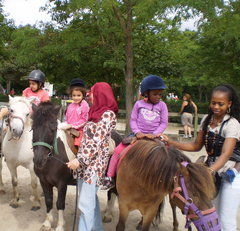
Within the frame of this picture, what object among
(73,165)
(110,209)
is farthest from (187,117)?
(73,165)

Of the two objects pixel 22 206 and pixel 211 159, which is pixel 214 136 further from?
pixel 22 206

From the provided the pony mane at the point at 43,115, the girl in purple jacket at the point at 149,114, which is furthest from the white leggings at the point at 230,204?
the pony mane at the point at 43,115

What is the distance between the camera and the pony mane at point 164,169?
2158 millimetres

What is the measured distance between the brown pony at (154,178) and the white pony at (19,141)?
183 centimetres

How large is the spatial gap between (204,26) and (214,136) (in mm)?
7119

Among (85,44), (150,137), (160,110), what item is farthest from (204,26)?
(150,137)

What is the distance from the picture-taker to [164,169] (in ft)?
7.50

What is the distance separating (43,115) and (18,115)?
1.02 metres

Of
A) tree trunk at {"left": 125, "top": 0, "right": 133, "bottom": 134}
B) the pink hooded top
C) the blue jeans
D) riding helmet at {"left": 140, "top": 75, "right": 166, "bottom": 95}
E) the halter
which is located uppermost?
tree trunk at {"left": 125, "top": 0, "right": 133, "bottom": 134}

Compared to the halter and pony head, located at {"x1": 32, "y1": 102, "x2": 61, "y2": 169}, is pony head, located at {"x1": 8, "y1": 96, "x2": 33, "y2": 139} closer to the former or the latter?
pony head, located at {"x1": 32, "y1": 102, "x2": 61, "y2": 169}

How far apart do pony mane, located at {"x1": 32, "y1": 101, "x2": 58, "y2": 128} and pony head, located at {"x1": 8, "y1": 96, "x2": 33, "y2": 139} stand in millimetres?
793

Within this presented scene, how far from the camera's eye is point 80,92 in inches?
144

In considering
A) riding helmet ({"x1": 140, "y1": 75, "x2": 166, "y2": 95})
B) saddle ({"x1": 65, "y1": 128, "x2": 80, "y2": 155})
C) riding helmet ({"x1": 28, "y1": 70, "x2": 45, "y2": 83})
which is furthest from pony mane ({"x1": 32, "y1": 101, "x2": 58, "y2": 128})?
riding helmet ({"x1": 28, "y1": 70, "x2": 45, "y2": 83})

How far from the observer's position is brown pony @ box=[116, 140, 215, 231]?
2.15 m
